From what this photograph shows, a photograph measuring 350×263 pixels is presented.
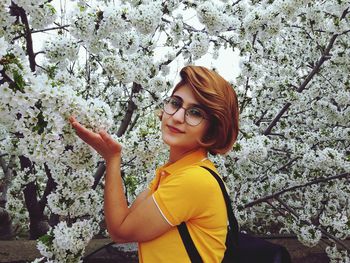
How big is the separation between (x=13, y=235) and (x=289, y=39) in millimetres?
5366

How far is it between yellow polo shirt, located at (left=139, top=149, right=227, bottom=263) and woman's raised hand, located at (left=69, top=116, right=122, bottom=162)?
0.32 meters

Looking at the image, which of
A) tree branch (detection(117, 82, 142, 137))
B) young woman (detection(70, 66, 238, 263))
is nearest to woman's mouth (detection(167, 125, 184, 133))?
young woman (detection(70, 66, 238, 263))

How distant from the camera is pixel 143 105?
17.5 feet

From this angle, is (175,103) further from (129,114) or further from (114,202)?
(129,114)

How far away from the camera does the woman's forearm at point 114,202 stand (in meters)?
1.69

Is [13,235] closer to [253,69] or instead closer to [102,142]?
[253,69]

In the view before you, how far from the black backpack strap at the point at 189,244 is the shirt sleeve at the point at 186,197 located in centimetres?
3

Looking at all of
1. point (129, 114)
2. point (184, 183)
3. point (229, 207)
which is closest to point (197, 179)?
point (184, 183)

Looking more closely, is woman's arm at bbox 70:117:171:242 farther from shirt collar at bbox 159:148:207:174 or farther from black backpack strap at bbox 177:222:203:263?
shirt collar at bbox 159:148:207:174

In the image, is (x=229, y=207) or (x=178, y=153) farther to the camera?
(x=178, y=153)

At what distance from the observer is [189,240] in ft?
5.23

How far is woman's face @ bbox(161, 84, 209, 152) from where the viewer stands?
179cm

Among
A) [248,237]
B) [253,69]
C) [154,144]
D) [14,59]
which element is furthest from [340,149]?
[14,59]

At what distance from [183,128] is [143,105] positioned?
11.7ft
